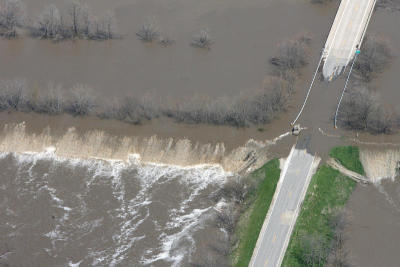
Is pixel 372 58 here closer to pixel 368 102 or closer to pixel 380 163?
pixel 368 102

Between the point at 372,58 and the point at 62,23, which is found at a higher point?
the point at 62,23

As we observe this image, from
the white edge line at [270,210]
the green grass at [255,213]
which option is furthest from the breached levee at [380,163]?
the green grass at [255,213]

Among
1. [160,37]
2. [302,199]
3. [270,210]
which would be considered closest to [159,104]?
[160,37]

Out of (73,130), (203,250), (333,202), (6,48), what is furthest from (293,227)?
(6,48)

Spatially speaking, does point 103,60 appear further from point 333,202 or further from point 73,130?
point 333,202

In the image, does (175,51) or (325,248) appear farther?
(175,51)

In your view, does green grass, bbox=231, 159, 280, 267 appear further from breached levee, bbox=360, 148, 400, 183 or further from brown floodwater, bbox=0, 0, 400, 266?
breached levee, bbox=360, 148, 400, 183

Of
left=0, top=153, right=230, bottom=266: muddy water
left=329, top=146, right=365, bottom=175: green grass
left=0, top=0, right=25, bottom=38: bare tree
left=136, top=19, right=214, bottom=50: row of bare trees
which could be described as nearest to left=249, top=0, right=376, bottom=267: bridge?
left=329, top=146, right=365, bottom=175: green grass
